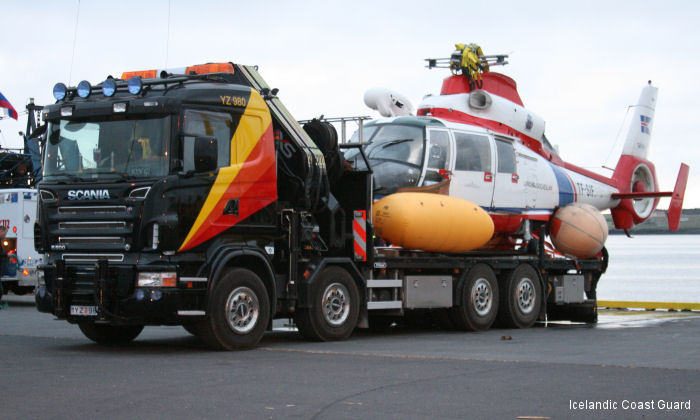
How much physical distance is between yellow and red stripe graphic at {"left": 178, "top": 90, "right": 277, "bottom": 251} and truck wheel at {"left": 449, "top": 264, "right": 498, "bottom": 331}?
4.47m

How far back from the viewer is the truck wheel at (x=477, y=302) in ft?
52.9

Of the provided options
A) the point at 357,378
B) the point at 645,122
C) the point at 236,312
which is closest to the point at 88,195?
the point at 236,312

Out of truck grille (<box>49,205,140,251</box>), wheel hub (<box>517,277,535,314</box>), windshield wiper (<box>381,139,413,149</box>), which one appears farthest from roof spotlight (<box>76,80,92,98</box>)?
wheel hub (<box>517,277,535,314</box>)

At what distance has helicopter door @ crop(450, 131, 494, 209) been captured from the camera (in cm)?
1642

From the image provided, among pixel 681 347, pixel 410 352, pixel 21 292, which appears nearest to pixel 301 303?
pixel 410 352

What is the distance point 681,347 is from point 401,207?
440 centimetres

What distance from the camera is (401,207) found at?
14938 millimetres

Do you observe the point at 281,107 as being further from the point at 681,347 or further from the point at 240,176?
the point at 681,347

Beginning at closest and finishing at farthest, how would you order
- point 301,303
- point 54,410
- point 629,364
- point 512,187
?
1. point 54,410
2. point 629,364
3. point 301,303
4. point 512,187

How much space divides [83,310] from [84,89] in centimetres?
277

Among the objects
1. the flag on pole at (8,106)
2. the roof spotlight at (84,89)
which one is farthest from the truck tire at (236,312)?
the flag on pole at (8,106)

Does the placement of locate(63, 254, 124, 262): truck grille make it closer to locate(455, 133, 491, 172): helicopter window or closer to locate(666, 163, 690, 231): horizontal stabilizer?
locate(455, 133, 491, 172): helicopter window

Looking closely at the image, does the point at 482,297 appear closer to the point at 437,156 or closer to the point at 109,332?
the point at 437,156

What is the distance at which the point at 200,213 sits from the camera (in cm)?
1196
